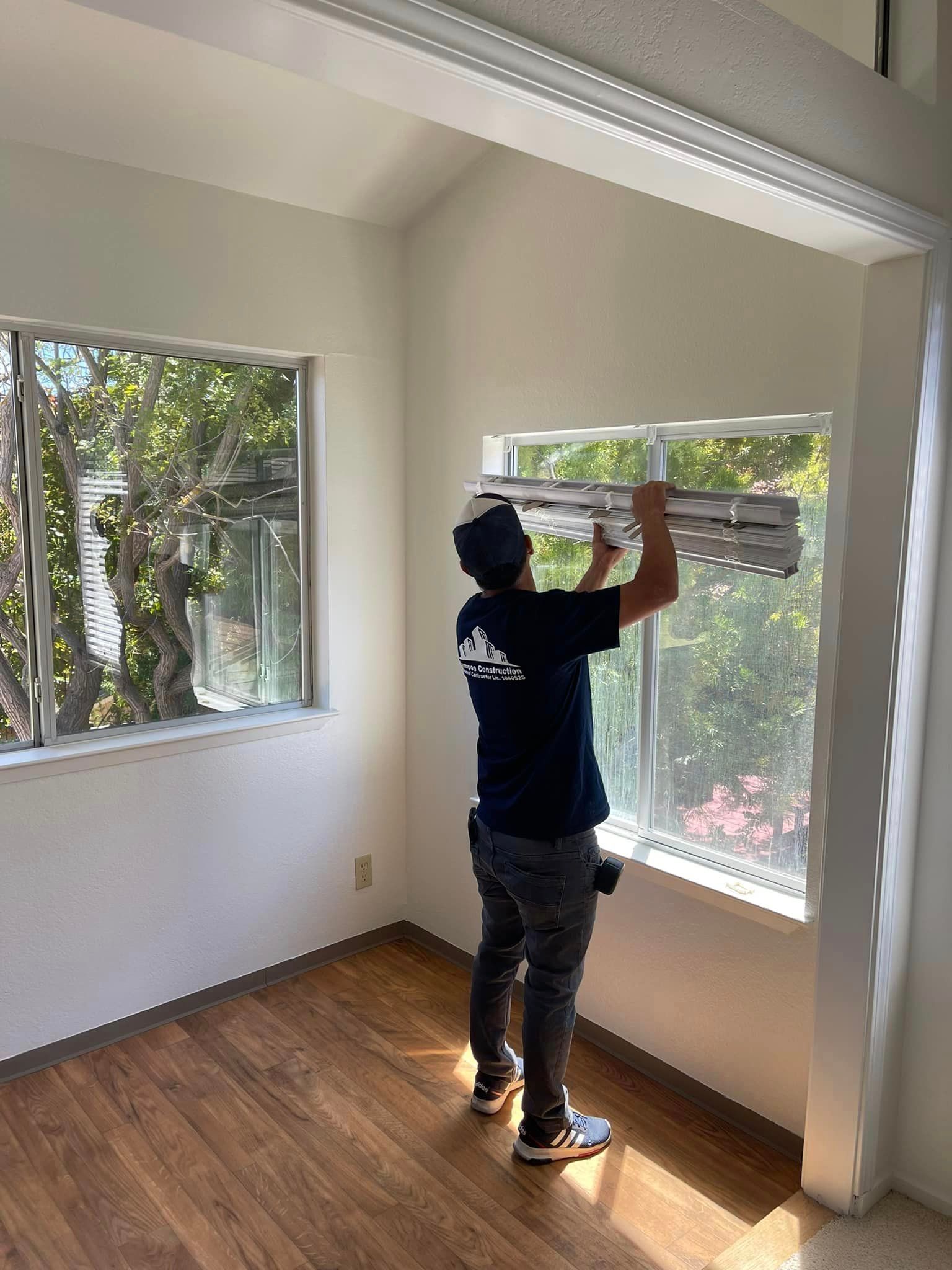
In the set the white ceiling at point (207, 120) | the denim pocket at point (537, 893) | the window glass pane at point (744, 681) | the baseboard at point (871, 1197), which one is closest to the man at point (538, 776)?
the denim pocket at point (537, 893)

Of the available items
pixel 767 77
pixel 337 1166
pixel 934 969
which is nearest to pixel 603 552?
pixel 767 77

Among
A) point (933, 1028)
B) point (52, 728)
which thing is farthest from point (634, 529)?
point (52, 728)

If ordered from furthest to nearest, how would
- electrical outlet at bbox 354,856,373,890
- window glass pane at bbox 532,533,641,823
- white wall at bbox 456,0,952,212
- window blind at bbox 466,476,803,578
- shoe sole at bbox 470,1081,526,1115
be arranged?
1. electrical outlet at bbox 354,856,373,890
2. window glass pane at bbox 532,533,641,823
3. shoe sole at bbox 470,1081,526,1115
4. window blind at bbox 466,476,803,578
5. white wall at bbox 456,0,952,212

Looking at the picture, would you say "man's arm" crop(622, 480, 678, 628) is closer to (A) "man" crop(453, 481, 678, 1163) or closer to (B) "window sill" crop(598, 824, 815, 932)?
(A) "man" crop(453, 481, 678, 1163)

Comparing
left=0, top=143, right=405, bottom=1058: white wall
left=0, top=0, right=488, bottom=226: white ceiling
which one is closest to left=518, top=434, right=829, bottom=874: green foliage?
left=0, top=143, right=405, bottom=1058: white wall

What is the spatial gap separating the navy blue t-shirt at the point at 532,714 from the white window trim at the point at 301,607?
1139mm

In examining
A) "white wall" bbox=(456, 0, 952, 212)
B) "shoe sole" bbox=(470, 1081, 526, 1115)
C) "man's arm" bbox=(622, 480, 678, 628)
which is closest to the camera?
"white wall" bbox=(456, 0, 952, 212)

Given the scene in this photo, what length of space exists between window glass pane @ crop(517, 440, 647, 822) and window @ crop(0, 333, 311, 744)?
96cm

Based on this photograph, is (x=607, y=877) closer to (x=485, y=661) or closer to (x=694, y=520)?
(x=485, y=661)

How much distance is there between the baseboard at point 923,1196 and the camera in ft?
6.86

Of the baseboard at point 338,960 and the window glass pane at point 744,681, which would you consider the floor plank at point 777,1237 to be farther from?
the window glass pane at point 744,681

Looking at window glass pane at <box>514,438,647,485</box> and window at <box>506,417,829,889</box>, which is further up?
window glass pane at <box>514,438,647,485</box>

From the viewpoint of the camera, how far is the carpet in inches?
76.6

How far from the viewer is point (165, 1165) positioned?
2387 mm
